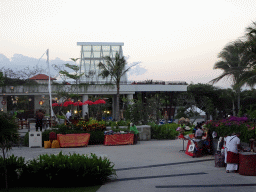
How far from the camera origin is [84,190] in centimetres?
855

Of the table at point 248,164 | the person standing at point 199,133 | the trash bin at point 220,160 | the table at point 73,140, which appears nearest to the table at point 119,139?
the table at point 73,140

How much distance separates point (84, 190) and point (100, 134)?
11029 millimetres

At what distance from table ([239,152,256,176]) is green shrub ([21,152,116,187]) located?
427 centimetres

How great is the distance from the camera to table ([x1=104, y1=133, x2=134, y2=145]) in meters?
19.0

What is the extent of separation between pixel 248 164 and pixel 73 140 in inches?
423

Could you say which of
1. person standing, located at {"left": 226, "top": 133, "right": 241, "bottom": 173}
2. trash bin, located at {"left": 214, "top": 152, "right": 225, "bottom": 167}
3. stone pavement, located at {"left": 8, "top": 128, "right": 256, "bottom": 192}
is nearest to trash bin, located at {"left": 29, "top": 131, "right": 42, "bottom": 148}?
stone pavement, located at {"left": 8, "top": 128, "right": 256, "bottom": 192}

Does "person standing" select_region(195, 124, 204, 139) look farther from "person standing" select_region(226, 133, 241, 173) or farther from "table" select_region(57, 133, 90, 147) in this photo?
"table" select_region(57, 133, 90, 147)

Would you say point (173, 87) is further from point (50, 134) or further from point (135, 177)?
point (135, 177)

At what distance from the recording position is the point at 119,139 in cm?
1914

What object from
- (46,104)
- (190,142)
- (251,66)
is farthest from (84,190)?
(46,104)

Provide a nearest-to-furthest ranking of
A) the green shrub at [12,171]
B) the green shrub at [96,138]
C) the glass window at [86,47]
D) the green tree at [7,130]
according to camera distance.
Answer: the green tree at [7,130] → the green shrub at [12,171] → the green shrub at [96,138] → the glass window at [86,47]

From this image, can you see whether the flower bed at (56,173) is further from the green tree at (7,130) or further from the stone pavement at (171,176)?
the green tree at (7,130)

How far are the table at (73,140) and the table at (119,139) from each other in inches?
49.1

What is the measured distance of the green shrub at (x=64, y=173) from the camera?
903cm
